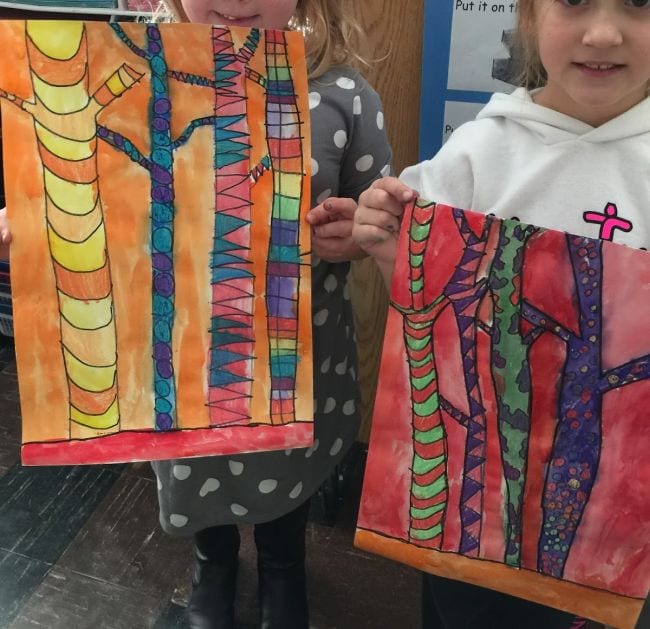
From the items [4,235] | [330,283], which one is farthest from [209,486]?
[4,235]

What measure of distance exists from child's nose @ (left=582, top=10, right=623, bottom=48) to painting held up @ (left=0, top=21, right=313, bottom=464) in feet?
0.83

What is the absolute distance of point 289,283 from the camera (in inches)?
24.9

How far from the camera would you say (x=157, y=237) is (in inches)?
24.0

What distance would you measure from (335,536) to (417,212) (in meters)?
0.88

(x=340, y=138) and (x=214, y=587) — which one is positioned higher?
(x=340, y=138)

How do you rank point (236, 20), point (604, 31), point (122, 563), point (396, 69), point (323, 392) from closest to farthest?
point (604, 31)
point (236, 20)
point (323, 392)
point (396, 69)
point (122, 563)

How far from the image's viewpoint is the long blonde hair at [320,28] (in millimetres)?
723

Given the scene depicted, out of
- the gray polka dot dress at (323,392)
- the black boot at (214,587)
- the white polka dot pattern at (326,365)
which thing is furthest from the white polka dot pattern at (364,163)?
the black boot at (214,587)

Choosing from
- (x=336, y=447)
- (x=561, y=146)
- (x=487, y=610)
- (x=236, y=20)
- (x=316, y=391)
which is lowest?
(x=487, y=610)

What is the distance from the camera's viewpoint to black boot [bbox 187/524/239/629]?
1054mm

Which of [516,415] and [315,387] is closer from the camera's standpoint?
[516,415]

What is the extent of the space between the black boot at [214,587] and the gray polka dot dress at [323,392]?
0.19 meters

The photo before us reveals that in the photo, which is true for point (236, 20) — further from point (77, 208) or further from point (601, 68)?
point (601, 68)

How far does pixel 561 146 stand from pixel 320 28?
295 mm
